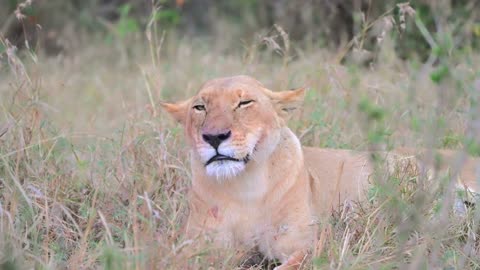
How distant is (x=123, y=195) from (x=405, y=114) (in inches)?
70.6

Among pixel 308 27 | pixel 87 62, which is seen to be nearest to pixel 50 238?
pixel 308 27

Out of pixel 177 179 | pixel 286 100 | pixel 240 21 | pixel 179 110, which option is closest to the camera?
pixel 286 100

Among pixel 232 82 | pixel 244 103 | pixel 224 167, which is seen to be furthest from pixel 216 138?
pixel 232 82

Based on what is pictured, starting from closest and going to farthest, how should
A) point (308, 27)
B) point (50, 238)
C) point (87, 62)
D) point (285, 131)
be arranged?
point (50, 238) < point (285, 131) < point (308, 27) < point (87, 62)

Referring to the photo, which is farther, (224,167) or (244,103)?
(244,103)

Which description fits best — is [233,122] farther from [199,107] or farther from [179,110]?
[179,110]

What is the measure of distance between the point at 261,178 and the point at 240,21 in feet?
21.5

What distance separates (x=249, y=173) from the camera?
3.49 m

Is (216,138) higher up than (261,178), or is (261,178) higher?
(216,138)

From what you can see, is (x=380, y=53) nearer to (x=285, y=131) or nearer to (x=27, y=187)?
(x=285, y=131)

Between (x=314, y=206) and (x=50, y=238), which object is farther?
(x=314, y=206)

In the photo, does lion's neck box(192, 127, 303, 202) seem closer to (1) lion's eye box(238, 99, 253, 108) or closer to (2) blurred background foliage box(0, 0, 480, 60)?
(1) lion's eye box(238, 99, 253, 108)

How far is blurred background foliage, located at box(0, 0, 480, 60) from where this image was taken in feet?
22.8

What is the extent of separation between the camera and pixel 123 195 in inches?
151
